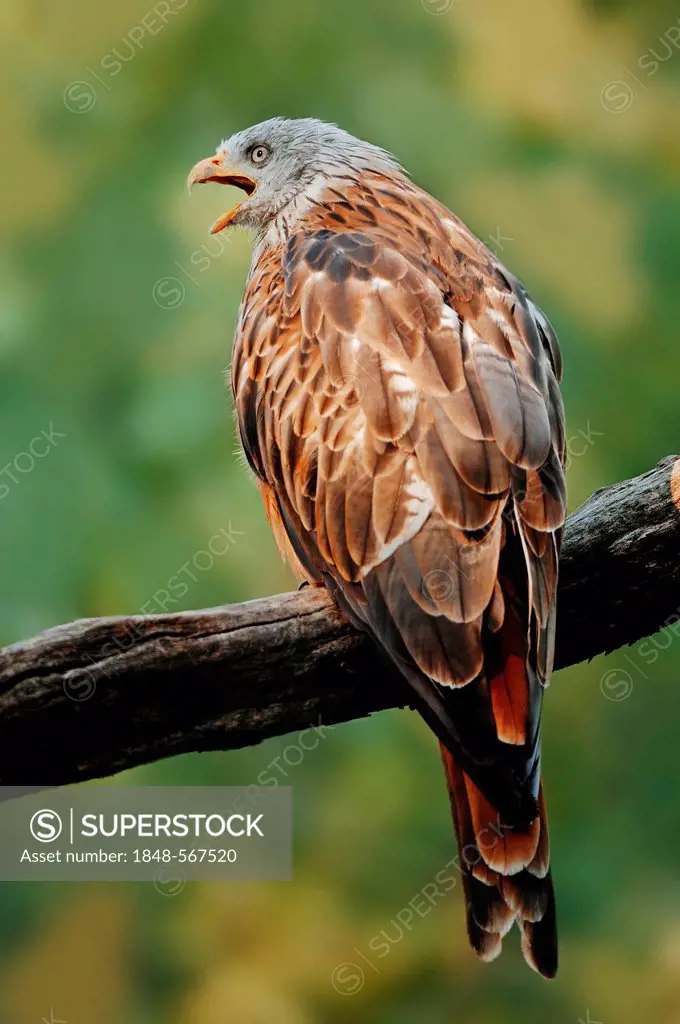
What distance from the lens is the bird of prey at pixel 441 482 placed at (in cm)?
266

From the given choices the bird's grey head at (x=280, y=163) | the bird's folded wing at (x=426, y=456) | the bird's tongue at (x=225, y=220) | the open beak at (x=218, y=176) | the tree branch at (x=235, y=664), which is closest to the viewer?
the bird's folded wing at (x=426, y=456)

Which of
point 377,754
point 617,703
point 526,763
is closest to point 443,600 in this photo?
point 526,763

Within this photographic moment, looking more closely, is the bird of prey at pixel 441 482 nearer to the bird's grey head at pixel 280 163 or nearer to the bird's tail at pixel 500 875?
the bird's tail at pixel 500 875

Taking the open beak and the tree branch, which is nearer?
the tree branch

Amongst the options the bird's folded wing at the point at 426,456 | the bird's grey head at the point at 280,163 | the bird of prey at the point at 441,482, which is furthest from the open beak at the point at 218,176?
the bird's folded wing at the point at 426,456

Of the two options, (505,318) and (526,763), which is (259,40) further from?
(526,763)

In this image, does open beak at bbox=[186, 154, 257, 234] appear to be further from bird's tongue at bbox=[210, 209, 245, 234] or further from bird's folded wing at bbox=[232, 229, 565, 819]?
bird's folded wing at bbox=[232, 229, 565, 819]

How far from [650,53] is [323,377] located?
3839 mm

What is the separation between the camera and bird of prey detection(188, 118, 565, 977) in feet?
8.72

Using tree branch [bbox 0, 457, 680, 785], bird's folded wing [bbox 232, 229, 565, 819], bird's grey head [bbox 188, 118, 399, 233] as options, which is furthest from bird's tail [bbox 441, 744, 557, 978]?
bird's grey head [bbox 188, 118, 399, 233]

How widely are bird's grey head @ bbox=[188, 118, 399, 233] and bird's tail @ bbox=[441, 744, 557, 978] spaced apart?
215 centimetres

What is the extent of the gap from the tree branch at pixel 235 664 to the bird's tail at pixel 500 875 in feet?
1.05

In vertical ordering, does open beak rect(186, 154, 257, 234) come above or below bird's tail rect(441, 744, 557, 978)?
above

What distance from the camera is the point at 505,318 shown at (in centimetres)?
324
